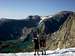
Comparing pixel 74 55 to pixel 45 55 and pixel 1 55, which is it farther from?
pixel 1 55

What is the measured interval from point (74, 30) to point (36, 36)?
27.3m

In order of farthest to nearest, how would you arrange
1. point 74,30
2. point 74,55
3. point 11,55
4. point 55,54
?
point 74,30 < point 11,55 < point 55,54 < point 74,55

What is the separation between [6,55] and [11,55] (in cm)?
62

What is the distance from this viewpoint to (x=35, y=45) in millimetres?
13805

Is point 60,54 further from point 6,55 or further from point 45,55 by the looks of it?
point 6,55

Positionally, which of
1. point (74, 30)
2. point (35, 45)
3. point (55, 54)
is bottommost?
point (74, 30)

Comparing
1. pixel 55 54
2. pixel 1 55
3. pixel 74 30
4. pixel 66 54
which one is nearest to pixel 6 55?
pixel 1 55

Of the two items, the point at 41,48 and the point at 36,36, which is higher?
the point at 36,36

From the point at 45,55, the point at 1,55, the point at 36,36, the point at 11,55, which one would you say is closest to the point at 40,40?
the point at 36,36

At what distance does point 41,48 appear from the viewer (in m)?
14.8

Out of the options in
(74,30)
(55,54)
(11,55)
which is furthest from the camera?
(74,30)

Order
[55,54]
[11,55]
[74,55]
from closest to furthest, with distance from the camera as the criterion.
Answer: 1. [74,55]
2. [55,54]
3. [11,55]

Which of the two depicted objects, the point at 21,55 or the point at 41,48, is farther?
the point at 21,55

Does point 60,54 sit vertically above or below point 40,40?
below
